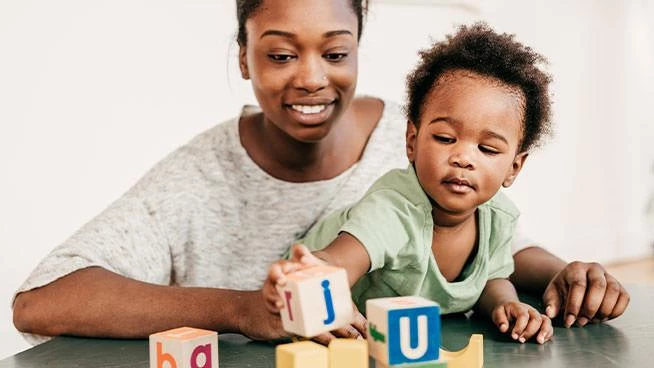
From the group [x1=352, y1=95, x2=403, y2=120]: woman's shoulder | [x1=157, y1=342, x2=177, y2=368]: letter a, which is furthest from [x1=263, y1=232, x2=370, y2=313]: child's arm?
[x1=352, y1=95, x2=403, y2=120]: woman's shoulder

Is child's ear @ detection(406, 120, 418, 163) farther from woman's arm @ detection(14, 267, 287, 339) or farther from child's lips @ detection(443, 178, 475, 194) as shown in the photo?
woman's arm @ detection(14, 267, 287, 339)

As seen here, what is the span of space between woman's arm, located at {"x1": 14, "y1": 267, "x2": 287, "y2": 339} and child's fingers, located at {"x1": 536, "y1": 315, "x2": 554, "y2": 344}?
0.32 m

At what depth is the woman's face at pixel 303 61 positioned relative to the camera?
123 centimetres

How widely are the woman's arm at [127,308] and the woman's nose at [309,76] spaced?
1.02 feet

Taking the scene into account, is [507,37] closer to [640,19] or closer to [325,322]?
[325,322]

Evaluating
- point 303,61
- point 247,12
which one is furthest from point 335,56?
point 247,12

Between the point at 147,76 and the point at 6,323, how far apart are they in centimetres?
80

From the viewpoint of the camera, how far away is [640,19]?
14.1ft

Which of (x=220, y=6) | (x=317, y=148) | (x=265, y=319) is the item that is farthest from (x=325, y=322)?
(x=220, y=6)

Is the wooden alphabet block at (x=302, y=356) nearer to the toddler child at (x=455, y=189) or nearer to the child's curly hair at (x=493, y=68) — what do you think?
the toddler child at (x=455, y=189)

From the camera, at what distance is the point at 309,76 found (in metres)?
1.22

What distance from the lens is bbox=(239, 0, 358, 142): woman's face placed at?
4.04 ft

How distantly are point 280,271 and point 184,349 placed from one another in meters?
0.12

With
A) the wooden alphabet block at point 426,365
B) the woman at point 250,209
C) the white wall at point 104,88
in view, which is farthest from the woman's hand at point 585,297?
the white wall at point 104,88
